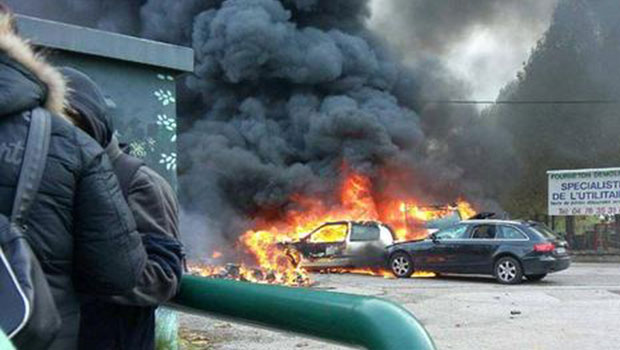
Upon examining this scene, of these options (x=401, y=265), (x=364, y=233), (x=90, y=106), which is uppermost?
(x=90, y=106)

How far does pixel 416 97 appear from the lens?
27.5 m

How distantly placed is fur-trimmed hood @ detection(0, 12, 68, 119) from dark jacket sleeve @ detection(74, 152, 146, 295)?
0.17 metres

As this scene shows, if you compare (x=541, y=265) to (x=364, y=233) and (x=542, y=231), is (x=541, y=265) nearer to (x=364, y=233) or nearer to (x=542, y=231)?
(x=542, y=231)

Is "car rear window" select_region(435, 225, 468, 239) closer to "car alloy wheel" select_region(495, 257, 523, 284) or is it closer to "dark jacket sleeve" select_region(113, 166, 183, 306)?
"car alloy wheel" select_region(495, 257, 523, 284)

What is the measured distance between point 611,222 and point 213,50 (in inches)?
609

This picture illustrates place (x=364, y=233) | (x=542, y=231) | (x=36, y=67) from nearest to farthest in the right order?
(x=36, y=67), (x=542, y=231), (x=364, y=233)

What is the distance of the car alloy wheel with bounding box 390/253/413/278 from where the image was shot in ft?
48.3

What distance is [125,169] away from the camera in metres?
1.84

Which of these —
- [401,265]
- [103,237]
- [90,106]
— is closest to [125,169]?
[90,106]

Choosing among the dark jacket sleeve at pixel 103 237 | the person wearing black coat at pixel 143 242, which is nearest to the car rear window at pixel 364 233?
the person wearing black coat at pixel 143 242

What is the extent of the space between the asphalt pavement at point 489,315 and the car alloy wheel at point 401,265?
39 centimetres

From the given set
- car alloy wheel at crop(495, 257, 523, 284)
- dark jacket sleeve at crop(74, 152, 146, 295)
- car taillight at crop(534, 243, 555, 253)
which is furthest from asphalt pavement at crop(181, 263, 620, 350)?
dark jacket sleeve at crop(74, 152, 146, 295)

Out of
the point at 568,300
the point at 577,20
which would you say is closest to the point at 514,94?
the point at 577,20

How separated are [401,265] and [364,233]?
4.64ft
